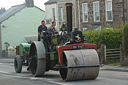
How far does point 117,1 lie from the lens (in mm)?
35938

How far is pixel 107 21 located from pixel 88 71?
24.3 meters

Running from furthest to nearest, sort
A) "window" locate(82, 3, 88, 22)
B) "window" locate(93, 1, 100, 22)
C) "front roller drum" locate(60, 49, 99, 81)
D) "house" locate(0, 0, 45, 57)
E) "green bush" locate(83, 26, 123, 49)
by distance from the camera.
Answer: "house" locate(0, 0, 45, 57)
"window" locate(82, 3, 88, 22)
"window" locate(93, 1, 100, 22)
"green bush" locate(83, 26, 123, 49)
"front roller drum" locate(60, 49, 99, 81)

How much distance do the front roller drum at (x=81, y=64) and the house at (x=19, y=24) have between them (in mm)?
38640

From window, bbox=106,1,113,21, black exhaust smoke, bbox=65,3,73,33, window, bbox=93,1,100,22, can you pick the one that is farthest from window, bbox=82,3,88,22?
black exhaust smoke, bbox=65,3,73,33

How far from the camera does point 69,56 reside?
1298 cm

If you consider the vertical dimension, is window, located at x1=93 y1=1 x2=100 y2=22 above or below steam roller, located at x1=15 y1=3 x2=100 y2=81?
above

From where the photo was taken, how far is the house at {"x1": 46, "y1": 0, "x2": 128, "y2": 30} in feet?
117

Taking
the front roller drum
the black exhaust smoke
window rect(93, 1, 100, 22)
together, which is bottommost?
the front roller drum

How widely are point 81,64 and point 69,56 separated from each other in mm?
478

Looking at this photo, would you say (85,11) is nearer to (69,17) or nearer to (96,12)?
(96,12)

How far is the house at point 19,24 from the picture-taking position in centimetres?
5262

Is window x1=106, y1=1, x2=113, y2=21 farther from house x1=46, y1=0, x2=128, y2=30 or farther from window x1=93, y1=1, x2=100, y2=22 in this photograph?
window x1=93, y1=1, x2=100, y2=22

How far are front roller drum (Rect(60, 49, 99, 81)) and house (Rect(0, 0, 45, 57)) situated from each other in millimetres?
38640

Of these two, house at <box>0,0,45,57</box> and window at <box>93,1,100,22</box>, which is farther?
house at <box>0,0,45,57</box>
